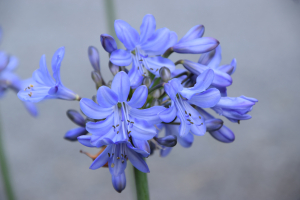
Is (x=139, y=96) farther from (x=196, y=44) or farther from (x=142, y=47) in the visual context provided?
(x=196, y=44)

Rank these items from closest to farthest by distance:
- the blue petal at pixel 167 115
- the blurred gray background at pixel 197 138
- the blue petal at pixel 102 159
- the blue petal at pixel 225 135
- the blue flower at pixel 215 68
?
the blue petal at pixel 167 115 < the blue petal at pixel 102 159 < the blue flower at pixel 215 68 < the blue petal at pixel 225 135 < the blurred gray background at pixel 197 138

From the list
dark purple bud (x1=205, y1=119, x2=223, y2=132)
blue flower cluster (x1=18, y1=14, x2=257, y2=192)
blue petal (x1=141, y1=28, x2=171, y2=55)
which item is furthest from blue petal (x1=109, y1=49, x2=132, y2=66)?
dark purple bud (x1=205, y1=119, x2=223, y2=132)

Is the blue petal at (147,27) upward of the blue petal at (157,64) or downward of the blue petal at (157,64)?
upward

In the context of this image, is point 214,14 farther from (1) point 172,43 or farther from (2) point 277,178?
(1) point 172,43

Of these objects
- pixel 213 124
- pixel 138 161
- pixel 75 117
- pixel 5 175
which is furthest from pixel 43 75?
pixel 5 175

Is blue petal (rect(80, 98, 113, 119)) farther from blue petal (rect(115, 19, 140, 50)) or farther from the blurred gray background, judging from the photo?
the blurred gray background

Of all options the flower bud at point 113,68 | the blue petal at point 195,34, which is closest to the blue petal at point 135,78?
the flower bud at point 113,68

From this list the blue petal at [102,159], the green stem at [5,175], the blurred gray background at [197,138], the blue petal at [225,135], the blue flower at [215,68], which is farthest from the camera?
the blurred gray background at [197,138]

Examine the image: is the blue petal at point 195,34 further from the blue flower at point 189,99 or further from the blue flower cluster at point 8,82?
the blue flower cluster at point 8,82
